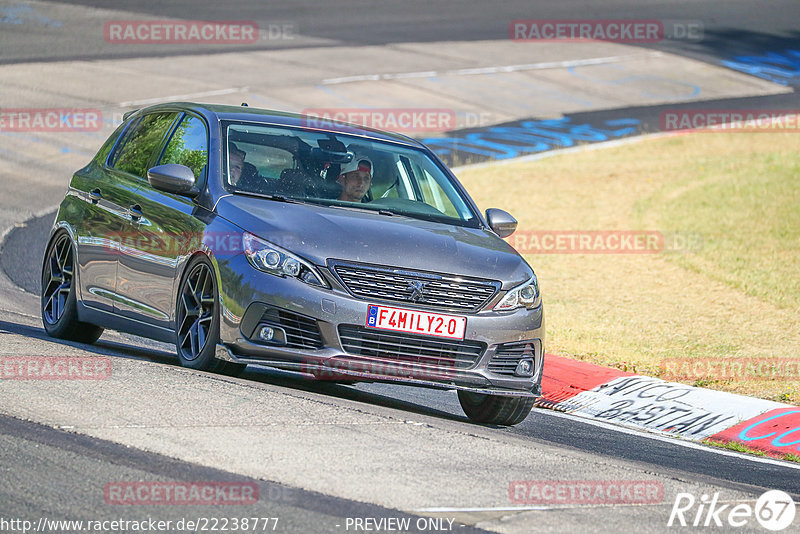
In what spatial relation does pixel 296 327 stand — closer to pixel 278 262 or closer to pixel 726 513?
pixel 278 262

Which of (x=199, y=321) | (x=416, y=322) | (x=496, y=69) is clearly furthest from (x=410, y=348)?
(x=496, y=69)

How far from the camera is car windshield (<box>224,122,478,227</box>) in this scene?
877 centimetres

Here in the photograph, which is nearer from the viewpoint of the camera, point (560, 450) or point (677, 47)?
point (560, 450)

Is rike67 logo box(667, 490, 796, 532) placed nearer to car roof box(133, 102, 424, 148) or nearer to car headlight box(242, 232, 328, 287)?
car headlight box(242, 232, 328, 287)

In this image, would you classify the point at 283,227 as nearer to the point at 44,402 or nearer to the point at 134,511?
the point at 44,402

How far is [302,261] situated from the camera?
780cm

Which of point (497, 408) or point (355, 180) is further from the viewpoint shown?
point (355, 180)

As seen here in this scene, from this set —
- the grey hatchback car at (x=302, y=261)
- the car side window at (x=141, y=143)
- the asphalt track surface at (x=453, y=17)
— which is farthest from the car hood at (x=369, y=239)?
the asphalt track surface at (x=453, y=17)

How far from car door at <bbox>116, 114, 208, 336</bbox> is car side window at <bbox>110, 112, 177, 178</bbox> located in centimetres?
24


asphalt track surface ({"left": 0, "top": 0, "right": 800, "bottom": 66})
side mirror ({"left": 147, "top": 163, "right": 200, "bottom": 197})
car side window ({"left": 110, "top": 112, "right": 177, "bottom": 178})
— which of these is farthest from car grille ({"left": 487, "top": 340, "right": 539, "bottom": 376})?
asphalt track surface ({"left": 0, "top": 0, "right": 800, "bottom": 66})

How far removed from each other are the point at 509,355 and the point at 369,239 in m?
1.16

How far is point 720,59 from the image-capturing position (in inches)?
1478

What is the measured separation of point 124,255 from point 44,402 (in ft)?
7.21

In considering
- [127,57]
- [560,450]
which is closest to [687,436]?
[560,450]
